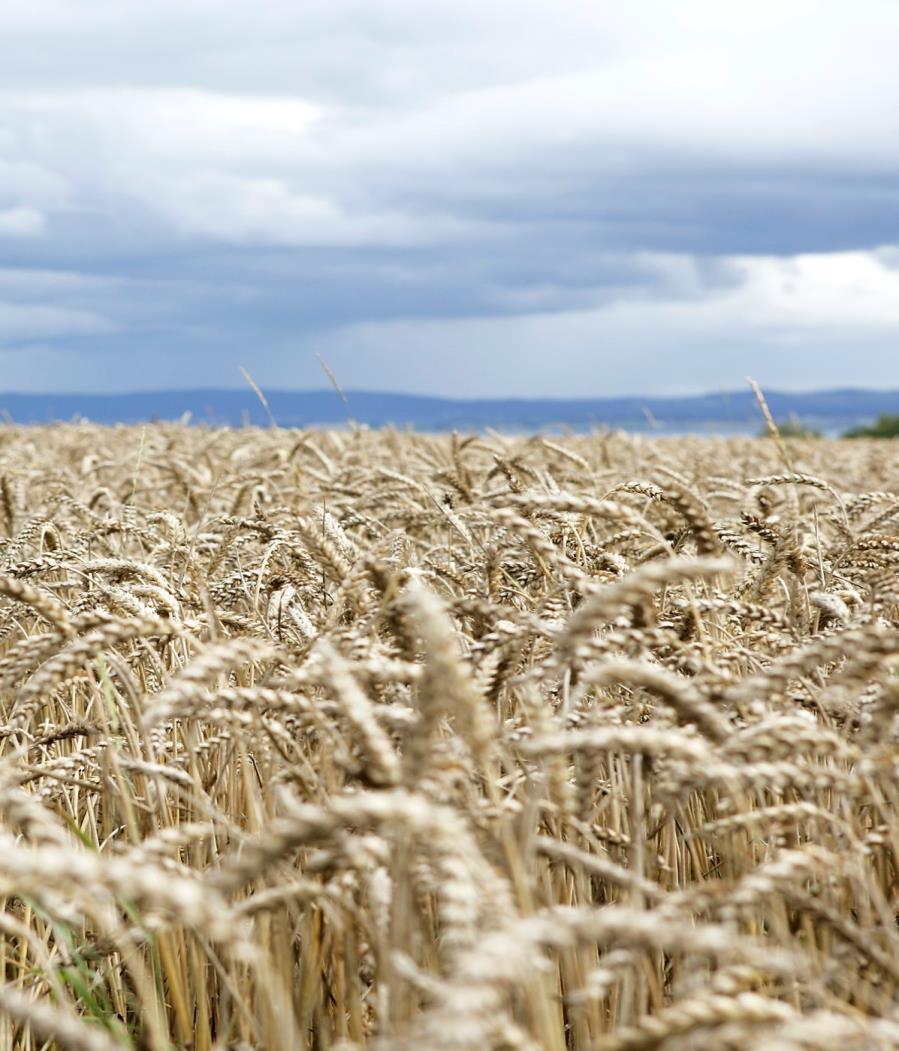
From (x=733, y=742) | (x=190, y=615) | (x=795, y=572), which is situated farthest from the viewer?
(x=190, y=615)

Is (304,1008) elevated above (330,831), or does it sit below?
below

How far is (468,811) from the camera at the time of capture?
151 cm

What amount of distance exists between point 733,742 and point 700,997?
0.40 metres

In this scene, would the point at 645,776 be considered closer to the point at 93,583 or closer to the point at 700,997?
the point at 700,997

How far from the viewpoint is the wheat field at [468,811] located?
101 cm

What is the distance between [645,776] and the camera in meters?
2.14

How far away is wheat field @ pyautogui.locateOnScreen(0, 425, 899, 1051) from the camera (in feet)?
3.30

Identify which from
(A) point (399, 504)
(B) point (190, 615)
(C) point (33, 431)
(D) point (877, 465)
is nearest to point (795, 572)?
(B) point (190, 615)

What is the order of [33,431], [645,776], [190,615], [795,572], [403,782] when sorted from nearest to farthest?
[403,782] → [645,776] → [795,572] → [190,615] → [33,431]

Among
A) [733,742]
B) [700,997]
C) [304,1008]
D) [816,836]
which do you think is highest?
[733,742]

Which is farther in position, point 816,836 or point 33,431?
point 33,431

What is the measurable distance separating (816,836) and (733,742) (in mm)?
570

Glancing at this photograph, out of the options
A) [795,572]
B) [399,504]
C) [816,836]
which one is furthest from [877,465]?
[816,836]

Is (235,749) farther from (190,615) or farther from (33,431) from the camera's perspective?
(33,431)
